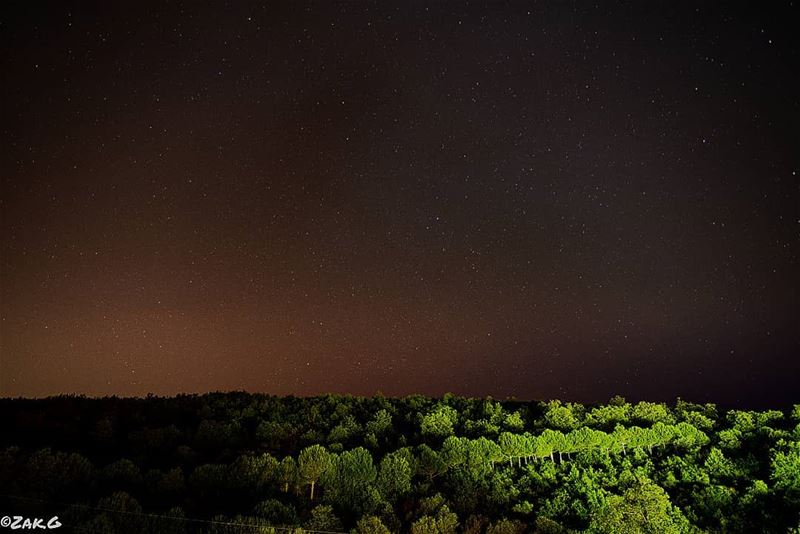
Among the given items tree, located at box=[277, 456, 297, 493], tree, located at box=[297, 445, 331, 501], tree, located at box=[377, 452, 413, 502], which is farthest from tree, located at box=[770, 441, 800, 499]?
Result: tree, located at box=[277, 456, 297, 493]

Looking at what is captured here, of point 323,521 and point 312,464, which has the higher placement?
point 312,464

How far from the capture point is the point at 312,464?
4416 centimetres

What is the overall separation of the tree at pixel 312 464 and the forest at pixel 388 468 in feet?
0.43

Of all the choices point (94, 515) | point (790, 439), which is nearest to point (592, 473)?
point (790, 439)

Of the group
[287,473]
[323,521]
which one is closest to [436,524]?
[323,521]

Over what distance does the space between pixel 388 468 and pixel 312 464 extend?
5.77m

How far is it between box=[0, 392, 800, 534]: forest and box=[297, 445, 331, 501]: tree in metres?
0.13

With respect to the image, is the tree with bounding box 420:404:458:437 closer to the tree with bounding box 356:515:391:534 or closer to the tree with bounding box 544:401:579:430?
the tree with bounding box 544:401:579:430

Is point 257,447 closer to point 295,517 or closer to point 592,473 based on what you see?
point 295,517

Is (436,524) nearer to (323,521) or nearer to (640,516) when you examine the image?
(323,521)

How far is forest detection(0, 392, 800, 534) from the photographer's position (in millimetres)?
35219

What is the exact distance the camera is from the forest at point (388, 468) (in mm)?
35219

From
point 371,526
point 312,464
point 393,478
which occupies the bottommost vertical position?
point 371,526

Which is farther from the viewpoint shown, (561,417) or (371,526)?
(561,417)
